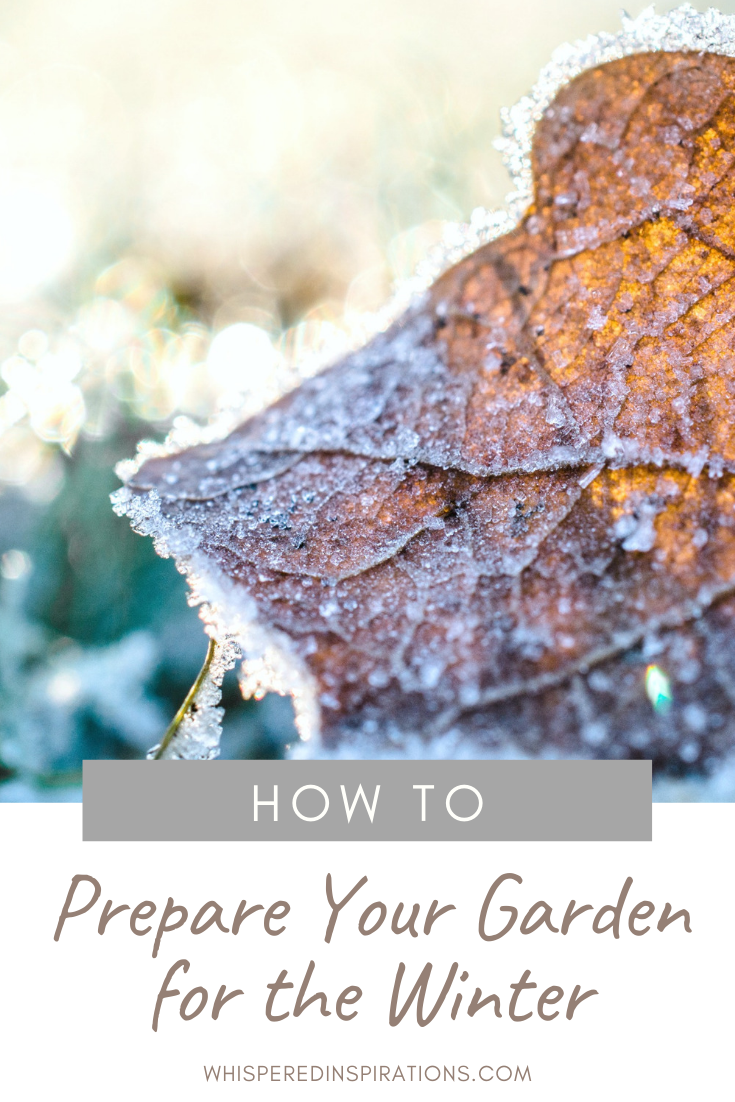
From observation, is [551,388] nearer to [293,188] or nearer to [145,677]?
A: [145,677]

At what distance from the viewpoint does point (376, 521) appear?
43cm

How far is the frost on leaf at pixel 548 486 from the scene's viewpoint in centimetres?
38

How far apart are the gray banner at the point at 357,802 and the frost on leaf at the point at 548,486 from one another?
0.04 m

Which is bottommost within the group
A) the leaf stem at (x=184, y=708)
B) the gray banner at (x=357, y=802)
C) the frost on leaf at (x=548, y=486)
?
the gray banner at (x=357, y=802)

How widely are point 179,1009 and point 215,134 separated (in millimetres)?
1129

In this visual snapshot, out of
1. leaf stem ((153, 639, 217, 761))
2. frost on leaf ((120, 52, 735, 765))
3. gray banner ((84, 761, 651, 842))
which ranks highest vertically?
frost on leaf ((120, 52, 735, 765))

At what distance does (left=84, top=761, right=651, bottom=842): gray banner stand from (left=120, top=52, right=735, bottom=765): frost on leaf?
0.04 metres

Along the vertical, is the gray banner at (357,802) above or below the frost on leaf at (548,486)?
below

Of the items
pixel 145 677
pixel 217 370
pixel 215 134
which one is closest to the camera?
pixel 145 677

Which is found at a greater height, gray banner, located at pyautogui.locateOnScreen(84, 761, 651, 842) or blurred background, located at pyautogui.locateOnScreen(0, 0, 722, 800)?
A: blurred background, located at pyautogui.locateOnScreen(0, 0, 722, 800)

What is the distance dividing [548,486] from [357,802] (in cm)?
25

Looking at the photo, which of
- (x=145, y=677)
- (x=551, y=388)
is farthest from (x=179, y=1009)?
(x=551, y=388)

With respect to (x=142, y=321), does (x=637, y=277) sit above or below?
below

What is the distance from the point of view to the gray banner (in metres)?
0.40
